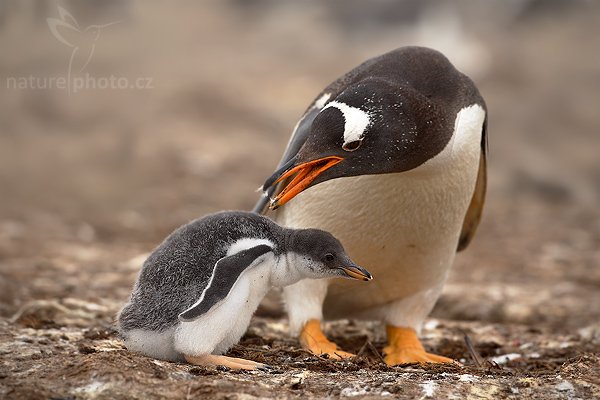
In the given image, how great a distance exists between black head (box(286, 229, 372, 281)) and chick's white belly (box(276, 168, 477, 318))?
67 centimetres

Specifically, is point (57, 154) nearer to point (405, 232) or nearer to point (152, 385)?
point (405, 232)

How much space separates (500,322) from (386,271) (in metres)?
2.32

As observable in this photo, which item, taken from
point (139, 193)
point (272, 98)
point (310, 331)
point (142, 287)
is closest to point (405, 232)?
point (310, 331)

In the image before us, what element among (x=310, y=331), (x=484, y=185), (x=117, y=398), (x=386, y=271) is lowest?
(x=117, y=398)

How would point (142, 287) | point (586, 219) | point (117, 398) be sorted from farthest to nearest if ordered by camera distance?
Result: point (586, 219)
point (142, 287)
point (117, 398)

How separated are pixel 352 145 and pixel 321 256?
0.51 metres

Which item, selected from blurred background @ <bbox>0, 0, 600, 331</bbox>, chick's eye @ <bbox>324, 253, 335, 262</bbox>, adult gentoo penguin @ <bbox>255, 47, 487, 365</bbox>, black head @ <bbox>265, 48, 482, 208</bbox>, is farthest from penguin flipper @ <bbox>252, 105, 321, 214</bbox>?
blurred background @ <bbox>0, 0, 600, 331</bbox>

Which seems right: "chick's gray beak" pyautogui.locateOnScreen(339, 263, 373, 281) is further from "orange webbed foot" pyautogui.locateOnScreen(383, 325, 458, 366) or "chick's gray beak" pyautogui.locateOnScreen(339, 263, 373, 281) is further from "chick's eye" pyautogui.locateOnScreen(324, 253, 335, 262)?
"orange webbed foot" pyautogui.locateOnScreen(383, 325, 458, 366)

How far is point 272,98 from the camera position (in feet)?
56.6

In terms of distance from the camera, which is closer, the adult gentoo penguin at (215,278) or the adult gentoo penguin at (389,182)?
the adult gentoo penguin at (215,278)

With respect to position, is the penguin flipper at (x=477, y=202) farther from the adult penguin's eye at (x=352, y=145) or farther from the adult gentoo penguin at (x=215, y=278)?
the adult gentoo penguin at (x=215, y=278)

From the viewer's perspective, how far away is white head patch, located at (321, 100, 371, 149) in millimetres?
4312

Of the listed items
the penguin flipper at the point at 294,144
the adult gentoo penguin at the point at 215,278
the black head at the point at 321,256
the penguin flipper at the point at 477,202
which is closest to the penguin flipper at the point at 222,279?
the adult gentoo penguin at the point at 215,278

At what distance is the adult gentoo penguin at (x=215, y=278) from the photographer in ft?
13.9
